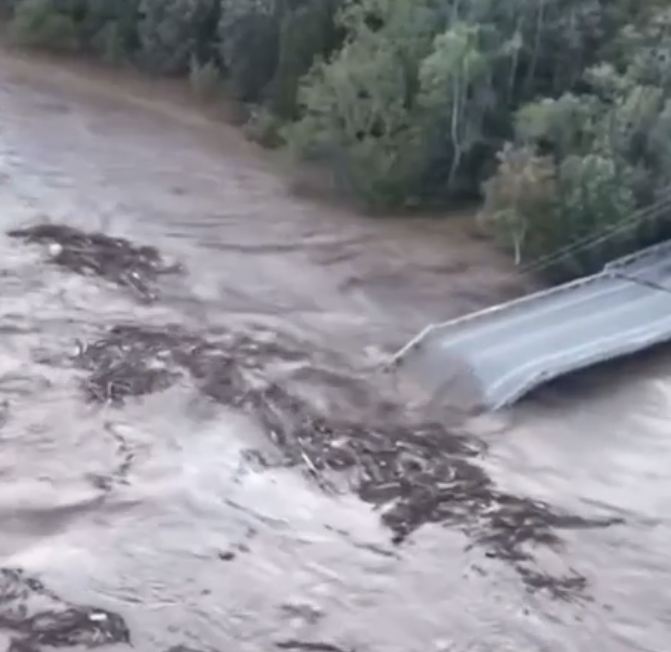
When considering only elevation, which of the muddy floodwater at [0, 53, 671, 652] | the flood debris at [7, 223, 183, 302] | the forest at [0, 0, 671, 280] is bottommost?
the muddy floodwater at [0, 53, 671, 652]

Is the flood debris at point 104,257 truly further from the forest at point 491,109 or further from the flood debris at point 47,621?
the flood debris at point 47,621

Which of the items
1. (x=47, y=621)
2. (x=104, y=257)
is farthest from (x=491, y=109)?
(x=47, y=621)

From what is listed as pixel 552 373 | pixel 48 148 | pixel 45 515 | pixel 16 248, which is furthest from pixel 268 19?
pixel 45 515

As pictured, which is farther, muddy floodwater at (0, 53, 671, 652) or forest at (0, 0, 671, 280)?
forest at (0, 0, 671, 280)

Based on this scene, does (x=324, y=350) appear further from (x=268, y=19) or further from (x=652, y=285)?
(x=268, y=19)

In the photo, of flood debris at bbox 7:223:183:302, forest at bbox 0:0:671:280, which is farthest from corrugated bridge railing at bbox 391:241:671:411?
flood debris at bbox 7:223:183:302

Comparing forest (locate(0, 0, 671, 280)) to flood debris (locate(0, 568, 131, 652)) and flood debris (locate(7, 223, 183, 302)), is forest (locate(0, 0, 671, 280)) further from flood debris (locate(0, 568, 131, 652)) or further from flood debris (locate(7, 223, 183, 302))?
flood debris (locate(0, 568, 131, 652))

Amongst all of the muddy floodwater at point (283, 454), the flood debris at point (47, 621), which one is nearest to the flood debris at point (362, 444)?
the muddy floodwater at point (283, 454)
